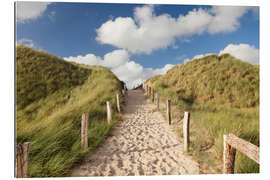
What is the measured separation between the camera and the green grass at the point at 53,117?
2391 mm

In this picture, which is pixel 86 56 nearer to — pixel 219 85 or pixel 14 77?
pixel 14 77

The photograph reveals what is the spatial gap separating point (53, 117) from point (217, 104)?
6882 millimetres

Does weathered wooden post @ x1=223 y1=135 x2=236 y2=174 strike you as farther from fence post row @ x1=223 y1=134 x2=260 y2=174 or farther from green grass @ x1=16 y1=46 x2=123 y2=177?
green grass @ x1=16 y1=46 x2=123 y2=177

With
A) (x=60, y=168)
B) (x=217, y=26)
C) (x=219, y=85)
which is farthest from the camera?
(x=219, y=85)

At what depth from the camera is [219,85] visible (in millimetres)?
7762

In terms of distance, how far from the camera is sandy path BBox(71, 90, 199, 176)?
2.50 m

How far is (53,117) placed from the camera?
408 cm

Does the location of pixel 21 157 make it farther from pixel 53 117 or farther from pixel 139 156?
pixel 53 117

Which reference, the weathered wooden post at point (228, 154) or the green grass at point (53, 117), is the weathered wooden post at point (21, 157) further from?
the weathered wooden post at point (228, 154)

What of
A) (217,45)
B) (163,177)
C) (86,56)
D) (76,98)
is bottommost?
(163,177)

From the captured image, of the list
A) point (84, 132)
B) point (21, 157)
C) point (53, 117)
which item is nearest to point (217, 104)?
point (84, 132)

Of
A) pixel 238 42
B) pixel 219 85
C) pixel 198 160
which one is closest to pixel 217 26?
pixel 238 42

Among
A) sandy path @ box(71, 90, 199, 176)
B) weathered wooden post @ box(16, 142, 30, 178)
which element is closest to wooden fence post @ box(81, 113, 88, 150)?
sandy path @ box(71, 90, 199, 176)

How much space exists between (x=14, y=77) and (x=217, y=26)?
4.19 meters
